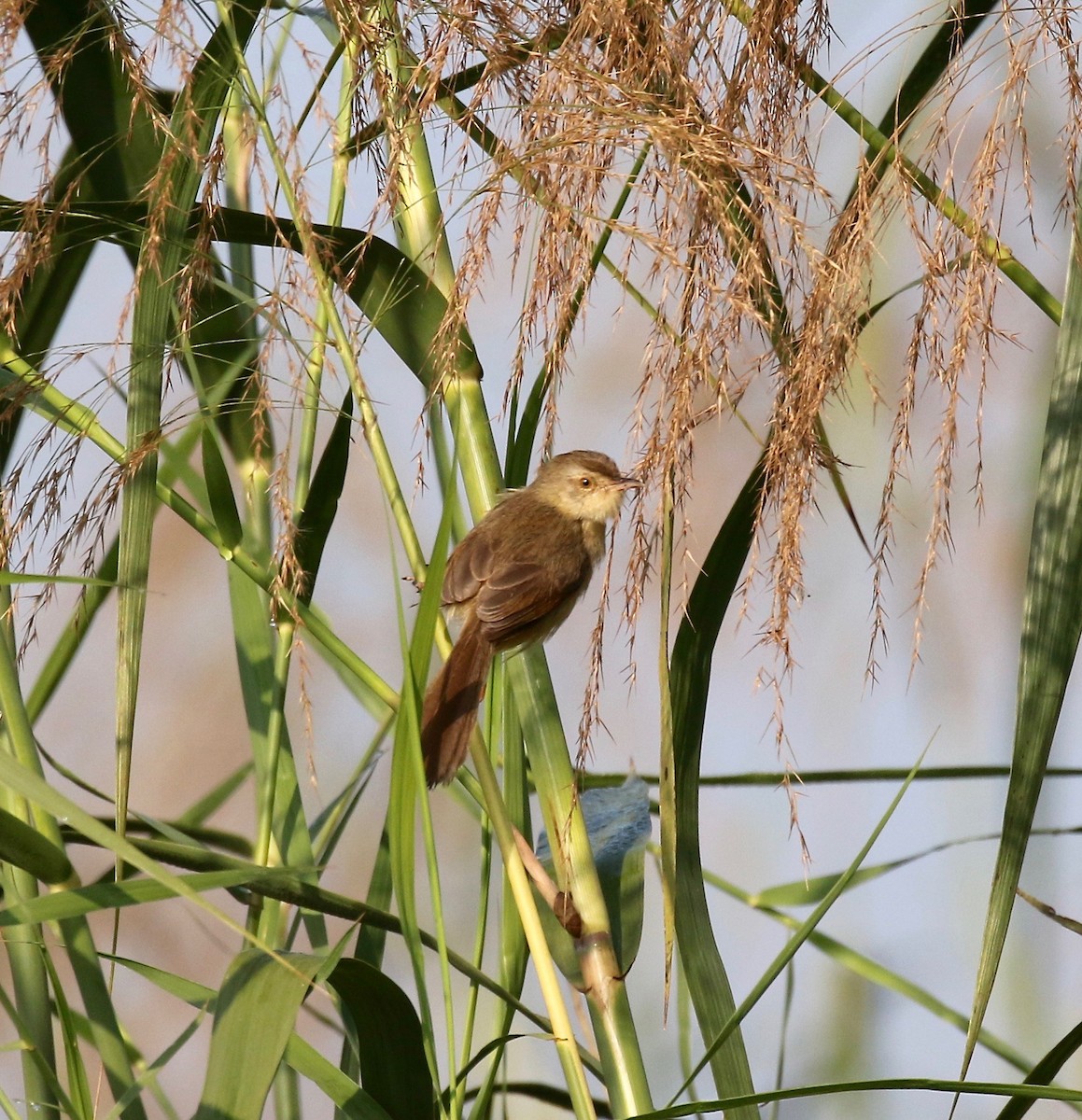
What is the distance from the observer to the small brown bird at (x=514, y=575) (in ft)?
6.10

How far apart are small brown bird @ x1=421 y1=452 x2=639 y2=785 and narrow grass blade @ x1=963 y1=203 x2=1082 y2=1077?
23.7 inches

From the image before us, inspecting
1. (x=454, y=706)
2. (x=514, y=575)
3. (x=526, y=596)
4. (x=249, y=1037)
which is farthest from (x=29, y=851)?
(x=514, y=575)

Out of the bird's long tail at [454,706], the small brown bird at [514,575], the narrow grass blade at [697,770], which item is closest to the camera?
the narrow grass blade at [697,770]

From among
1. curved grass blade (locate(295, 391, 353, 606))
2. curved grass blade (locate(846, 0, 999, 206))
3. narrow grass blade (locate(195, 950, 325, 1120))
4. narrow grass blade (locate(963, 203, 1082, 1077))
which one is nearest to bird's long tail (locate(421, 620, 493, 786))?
curved grass blade (locate(295, 391, 353, 606))

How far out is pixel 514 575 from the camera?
2.52 metres

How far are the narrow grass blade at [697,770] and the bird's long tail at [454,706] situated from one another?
317mm

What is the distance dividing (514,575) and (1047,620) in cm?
148

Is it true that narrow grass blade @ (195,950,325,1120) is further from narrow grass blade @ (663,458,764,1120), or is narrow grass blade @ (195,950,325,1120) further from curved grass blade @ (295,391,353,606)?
curved grass blade @ (295,391,353,606)

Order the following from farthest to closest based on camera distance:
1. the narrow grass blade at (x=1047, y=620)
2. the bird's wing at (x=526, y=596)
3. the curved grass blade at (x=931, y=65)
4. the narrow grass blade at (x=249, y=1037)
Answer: the bird's wing at (x=526, y=596)
the curved grass blade at (x=931, y=65)
the narrow grass blade at (x=1047, y=620)
the narrow grass blade at (x=249, y=1037)

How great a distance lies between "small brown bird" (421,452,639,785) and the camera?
1.86 m

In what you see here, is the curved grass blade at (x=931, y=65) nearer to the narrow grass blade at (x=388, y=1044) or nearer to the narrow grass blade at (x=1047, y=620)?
the narrow grass blade at (x=1047, y=620)

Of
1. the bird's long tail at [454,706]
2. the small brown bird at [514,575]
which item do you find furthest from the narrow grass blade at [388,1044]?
the small brown bird at [514,575]

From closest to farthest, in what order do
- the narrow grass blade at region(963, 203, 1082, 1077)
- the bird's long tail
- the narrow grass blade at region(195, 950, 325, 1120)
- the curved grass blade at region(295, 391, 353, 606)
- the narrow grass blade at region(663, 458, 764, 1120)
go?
the narrow grass blade at region(195, 950, 325, 1120)
the narrow grass blade at region(963, 203, 1082, 1077)
the narrow grass blade at region(663, 458, 764, 1120)
the curved grass blade at region(295, 391, 353, 606)
the bird's long tail

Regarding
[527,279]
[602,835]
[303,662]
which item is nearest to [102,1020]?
[303,662]
